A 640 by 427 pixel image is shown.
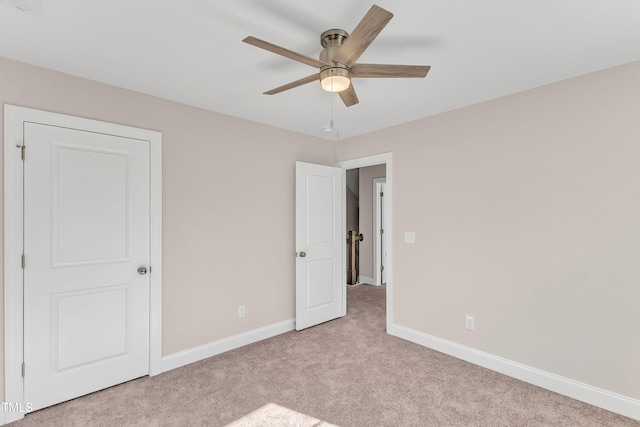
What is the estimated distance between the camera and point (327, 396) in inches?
90.3

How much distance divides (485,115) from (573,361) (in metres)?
2.10

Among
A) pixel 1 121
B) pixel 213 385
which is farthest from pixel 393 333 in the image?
pixel 1 121

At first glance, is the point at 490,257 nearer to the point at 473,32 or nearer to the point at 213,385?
the point at 473,32

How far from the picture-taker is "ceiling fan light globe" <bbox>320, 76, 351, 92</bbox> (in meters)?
1.61

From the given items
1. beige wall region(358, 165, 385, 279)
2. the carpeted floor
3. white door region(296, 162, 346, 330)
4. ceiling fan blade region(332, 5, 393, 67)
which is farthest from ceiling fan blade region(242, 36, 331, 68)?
beige wall region(358, 165, 385, 279)

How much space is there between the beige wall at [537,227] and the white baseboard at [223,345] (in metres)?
1.43

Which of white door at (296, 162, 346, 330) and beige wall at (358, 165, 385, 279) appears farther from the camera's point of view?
beige wall at (358, 165, 385, 279)

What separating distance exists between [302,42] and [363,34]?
627 mm

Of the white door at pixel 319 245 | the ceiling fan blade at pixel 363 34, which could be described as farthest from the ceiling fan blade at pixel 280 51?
the white door at pixel 319 245

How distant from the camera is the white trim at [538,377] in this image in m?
2.08

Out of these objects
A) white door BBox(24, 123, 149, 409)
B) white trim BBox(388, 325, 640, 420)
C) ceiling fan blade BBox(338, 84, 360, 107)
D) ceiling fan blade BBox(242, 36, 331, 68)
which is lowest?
white trim BBox(388, 325, 640, 420)

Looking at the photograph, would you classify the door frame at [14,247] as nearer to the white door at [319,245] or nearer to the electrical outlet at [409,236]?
the white door at [319,245]

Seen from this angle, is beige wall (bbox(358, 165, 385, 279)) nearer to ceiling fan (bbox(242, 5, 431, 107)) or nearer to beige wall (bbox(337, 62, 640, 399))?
beige wall (bbox(337, 62, 640, 399))

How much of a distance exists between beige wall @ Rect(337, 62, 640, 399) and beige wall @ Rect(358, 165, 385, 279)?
2.45 m
